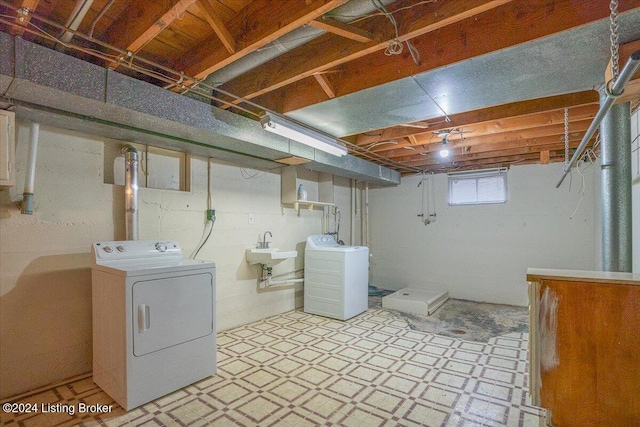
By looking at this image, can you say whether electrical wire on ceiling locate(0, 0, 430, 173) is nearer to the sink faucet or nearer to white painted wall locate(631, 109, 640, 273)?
the sink faucet

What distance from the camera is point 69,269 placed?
2604mm

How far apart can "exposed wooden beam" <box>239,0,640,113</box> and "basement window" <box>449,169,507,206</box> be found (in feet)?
12.4

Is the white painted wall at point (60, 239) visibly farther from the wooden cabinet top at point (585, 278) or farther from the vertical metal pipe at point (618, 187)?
the vertical metal pipe at point (618, 187)

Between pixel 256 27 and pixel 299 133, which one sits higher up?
pixel 256 27

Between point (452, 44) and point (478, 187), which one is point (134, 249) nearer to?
point (452, 44)

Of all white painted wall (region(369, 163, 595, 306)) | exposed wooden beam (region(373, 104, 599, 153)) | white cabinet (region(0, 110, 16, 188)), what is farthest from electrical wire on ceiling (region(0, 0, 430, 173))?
white painted wall (region(369, 163, 595, 306))

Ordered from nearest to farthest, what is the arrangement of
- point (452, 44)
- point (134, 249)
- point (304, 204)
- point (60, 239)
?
point (452, 44) < point (60, 239) < point (134, 249) < point (304, 204)

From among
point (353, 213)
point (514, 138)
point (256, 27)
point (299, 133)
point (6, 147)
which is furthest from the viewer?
point (353, 213)

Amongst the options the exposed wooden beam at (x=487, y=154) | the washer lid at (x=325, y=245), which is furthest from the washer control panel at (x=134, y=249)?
the exposed wooden beam at (x=487, y=154)

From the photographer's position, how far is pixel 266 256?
12.6 ft

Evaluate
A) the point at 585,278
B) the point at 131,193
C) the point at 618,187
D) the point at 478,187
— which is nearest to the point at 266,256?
the point at 131,193

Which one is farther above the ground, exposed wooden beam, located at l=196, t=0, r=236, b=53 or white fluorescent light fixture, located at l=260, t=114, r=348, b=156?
exposed wooden beam, located at l=196, t=0, r=236, b=53

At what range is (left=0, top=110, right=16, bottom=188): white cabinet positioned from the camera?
200 centimetres

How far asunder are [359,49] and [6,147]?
90.5 inches
